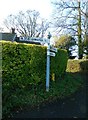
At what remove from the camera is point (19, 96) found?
11.6m

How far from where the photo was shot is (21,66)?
12453 mm

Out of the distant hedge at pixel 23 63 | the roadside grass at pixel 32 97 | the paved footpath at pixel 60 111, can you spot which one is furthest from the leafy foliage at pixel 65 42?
the paved footpath at pixel 60 111

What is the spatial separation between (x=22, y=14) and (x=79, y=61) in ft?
78.3

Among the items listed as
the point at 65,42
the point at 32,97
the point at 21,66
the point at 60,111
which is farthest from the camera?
the point at 65,42

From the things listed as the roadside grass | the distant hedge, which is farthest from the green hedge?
the roadside grass

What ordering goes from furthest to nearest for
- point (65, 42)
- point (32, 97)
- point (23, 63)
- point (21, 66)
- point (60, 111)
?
point (65, 42)
point (23, 63)
point (21, 66)
point (32, 97)
point (60, 111)

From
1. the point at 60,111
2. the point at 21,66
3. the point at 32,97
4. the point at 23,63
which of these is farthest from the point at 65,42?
the point at 60,111

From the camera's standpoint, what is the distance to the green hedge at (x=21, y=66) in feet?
38.7

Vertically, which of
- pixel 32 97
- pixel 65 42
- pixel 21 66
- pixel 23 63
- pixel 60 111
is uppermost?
pixel 65 42

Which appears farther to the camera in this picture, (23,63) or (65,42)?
(65,42)

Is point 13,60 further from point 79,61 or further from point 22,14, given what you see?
point 22,14

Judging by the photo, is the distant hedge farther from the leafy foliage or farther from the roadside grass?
the leafy foliage

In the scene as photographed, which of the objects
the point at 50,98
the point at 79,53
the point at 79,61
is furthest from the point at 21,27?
the point at 50,98

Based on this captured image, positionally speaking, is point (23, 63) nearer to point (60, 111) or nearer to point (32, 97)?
point (32, 97)
